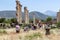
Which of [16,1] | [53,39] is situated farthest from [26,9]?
[53,39]

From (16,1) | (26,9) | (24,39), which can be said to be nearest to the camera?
(24,39)

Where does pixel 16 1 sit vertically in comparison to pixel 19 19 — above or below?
above

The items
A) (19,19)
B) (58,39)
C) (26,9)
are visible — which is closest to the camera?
(58,39)

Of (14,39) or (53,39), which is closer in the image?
(14,39)

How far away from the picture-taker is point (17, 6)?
42938 mm

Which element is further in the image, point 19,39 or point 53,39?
point 53,39

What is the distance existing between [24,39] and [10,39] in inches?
35.3

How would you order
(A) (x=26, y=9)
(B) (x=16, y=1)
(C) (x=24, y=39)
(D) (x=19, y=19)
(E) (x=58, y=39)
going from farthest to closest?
(A) (x=26, y=9) < (B) (x=16, y=1) < (D) (x=19, y=19) < (E) (x=58, y=39) < (C) (x=24, y=39)

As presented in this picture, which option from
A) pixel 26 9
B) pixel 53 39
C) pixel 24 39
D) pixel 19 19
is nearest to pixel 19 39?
pixel 24 39

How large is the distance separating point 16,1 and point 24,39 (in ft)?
98.0

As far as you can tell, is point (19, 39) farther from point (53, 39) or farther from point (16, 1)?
point (16, 1)

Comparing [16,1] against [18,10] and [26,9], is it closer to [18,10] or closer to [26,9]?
[18,10]

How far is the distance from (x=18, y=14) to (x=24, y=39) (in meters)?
27.3

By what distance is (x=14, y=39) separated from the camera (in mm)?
13984
